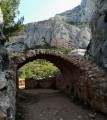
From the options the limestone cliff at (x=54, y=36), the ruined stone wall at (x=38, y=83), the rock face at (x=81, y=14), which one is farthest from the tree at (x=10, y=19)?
the rock face at (x=81, y=14)

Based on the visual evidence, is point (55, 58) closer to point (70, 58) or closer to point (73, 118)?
point (70, 58)

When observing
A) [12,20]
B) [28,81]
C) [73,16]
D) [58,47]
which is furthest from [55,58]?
[73,16]

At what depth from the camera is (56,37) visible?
54.4 meters

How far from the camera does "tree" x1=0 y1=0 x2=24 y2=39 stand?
26188mm

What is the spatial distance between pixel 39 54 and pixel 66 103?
3309 millimetres

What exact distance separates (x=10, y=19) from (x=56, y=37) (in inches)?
1071

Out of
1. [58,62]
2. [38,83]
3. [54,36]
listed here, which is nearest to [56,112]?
[58,62]

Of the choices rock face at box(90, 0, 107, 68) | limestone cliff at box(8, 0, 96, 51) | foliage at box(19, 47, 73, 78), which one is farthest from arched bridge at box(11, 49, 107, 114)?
limestone cliff at box(8, 0, 96, 51)

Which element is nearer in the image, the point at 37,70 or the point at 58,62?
the point at 58,62

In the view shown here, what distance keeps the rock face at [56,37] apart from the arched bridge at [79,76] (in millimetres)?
35996

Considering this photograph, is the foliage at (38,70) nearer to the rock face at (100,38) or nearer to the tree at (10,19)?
the tree at (10,19)

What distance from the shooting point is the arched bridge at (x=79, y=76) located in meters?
11.1

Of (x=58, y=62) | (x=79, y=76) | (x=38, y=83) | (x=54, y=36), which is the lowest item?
(x=38, y=83)

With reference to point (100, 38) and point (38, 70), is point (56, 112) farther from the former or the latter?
point (38, 70)
